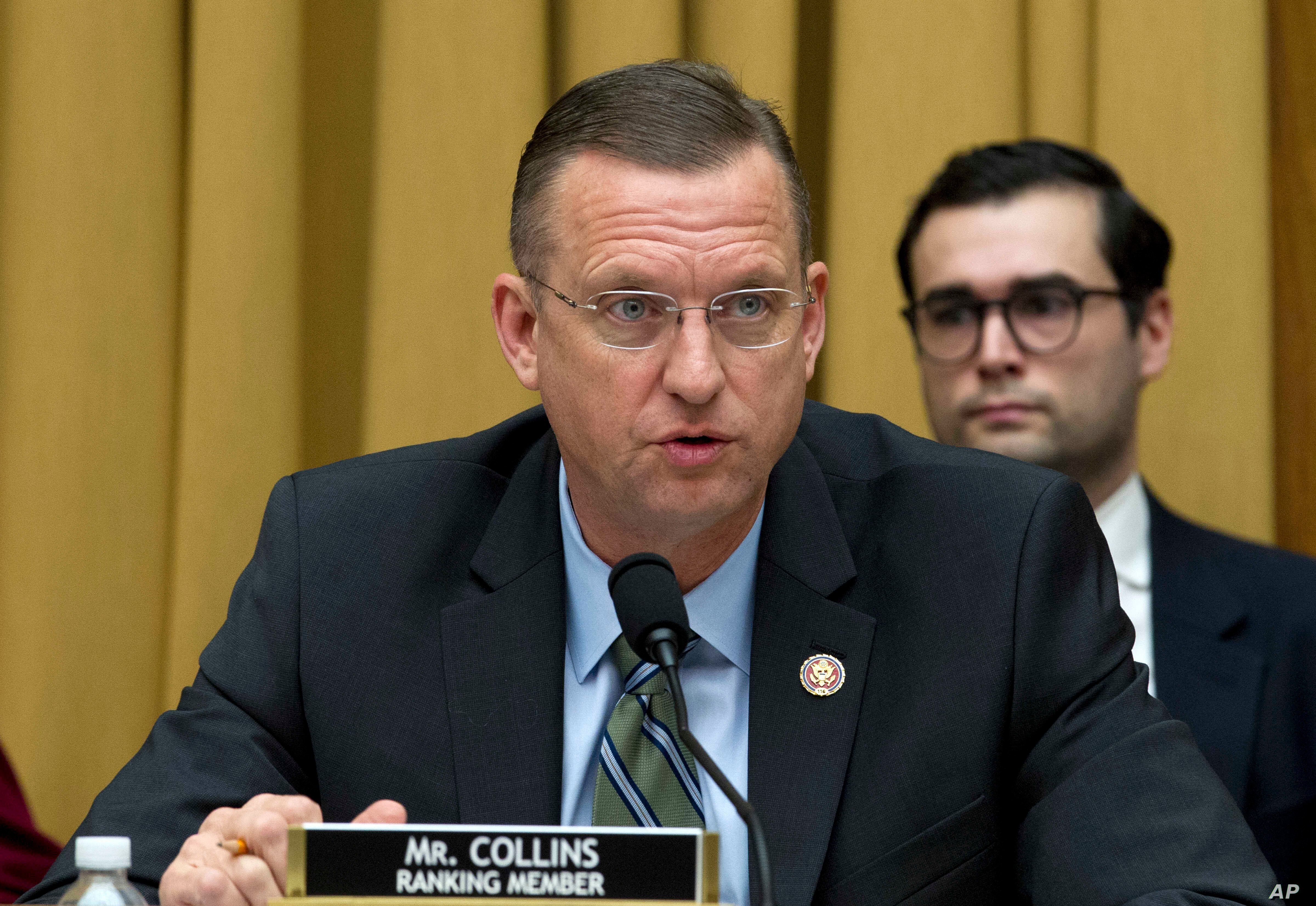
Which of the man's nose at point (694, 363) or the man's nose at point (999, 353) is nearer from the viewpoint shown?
the man's nose at point (694, 363)

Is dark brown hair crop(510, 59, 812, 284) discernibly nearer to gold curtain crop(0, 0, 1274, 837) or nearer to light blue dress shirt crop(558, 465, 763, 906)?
light blue dress shirt crop(558, 465, 763, 906)

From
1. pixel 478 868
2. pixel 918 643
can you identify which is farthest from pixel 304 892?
pixel 918 643

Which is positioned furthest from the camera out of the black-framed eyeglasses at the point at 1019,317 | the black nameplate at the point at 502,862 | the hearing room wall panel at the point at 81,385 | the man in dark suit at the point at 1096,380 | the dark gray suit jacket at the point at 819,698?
the hearing room wall panel at the point at 81,385

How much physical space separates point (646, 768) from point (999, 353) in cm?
134

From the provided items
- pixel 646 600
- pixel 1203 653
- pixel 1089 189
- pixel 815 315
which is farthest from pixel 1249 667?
pixel 646 600

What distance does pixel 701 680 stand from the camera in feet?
5.29

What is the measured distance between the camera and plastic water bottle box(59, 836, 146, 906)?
1026mm

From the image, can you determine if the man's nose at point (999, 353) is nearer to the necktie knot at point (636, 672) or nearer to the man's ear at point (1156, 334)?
the man's ear at point (1156, 334)

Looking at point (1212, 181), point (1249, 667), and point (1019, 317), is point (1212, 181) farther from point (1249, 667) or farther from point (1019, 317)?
point (1249, 667)

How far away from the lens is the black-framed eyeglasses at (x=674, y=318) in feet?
5.00

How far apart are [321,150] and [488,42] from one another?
0.45 m

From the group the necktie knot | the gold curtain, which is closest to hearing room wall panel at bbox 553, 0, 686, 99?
the gold curtain

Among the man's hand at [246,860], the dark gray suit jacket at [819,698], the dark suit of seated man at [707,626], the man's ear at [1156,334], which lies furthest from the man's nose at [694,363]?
the man's ear at [1156,334]

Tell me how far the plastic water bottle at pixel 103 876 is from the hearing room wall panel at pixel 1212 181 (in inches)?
92.1
